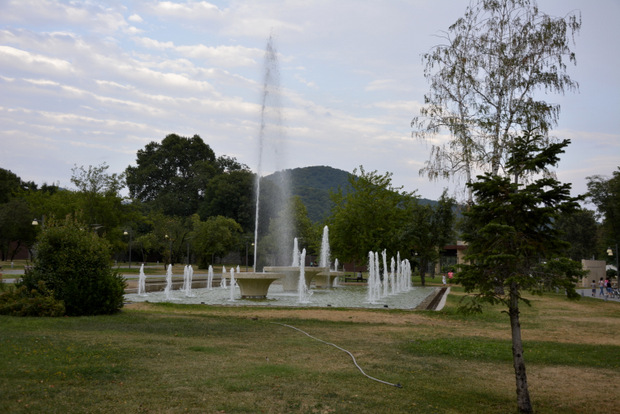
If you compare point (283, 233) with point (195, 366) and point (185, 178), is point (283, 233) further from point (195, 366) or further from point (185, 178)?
point (195, 366)

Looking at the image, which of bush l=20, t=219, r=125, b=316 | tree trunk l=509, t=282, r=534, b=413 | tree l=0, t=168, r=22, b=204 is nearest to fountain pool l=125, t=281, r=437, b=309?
bush l=20, t=219, r=125, b=316

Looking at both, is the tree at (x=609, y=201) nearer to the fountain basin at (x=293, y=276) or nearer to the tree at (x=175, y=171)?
the fountain basin at (x=293, y=276)

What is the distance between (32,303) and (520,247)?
1304 centimetres

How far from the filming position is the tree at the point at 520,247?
6.71 metres

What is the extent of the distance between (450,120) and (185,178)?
69.6 metres

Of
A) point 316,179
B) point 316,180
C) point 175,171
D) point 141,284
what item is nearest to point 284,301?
point 141,284

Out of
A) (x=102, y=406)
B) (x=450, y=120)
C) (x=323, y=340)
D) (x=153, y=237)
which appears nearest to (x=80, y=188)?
(x=153, y=237)

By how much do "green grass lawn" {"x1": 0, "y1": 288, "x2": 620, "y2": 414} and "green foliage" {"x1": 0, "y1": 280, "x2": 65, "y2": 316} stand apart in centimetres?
88

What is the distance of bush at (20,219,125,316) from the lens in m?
15.1

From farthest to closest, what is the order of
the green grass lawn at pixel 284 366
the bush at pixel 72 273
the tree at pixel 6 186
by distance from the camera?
the tree at pixel 6 186 < the bush at pixel 72 273 < the green grass lawn at pixel 284 366

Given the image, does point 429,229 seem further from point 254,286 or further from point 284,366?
point 284,366

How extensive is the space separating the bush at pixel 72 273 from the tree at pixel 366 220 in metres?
30.4

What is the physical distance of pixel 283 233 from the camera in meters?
63.9

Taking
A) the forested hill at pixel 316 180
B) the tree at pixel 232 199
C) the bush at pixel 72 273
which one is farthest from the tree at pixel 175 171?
the bush at pixel 72 273
